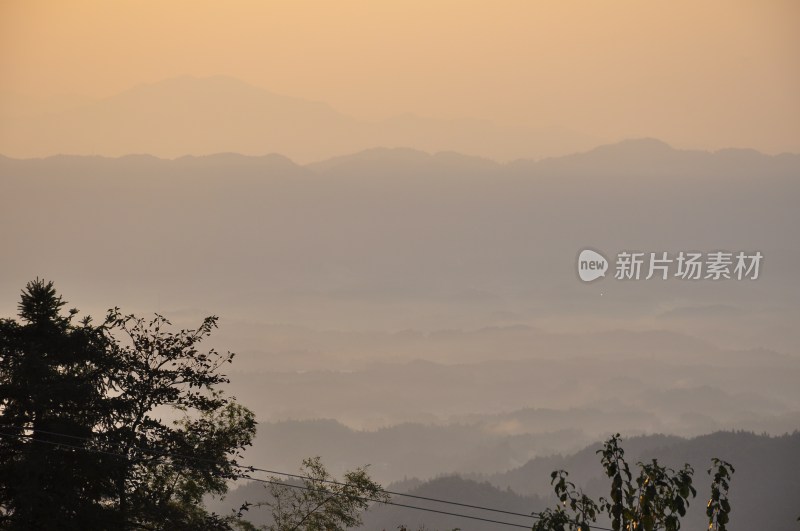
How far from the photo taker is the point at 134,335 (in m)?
33.3

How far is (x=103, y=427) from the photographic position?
29.8m

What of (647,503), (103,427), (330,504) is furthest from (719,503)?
(330,504)

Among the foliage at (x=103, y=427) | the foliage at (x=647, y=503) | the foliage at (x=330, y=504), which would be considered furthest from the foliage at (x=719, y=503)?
the foliage at (x=330, y=504)

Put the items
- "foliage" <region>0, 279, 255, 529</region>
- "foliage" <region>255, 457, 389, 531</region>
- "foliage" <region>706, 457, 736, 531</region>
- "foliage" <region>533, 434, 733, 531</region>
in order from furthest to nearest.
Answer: "foliage" <region>255, 457, 389, 531</region> → "foliage" <region>0, 279, 255, 529</region> → "foliage" <region>533, 434, 733, 531</region> → "foliage" <region>706, 457, 736, 531</region>

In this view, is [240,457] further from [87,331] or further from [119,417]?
[87,331]

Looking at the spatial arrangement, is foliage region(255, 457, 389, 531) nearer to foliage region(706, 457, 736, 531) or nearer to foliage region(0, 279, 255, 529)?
foliage region(0, 279, 255, 529)

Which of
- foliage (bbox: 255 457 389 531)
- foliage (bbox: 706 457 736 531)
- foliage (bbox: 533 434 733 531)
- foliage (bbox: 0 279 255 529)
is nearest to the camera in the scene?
foliage (bbox: 706 457 736 531)

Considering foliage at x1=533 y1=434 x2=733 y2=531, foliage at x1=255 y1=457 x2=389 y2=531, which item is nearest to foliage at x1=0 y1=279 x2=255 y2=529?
foliage at x1=255 y1=457 x2=389 y2=531

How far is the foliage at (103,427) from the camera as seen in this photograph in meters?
27.6

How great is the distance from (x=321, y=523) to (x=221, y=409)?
249 inches

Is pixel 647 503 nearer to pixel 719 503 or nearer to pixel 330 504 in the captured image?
pixel 719 503

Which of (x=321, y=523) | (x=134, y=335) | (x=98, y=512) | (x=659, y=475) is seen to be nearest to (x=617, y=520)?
(x=659, y=475)

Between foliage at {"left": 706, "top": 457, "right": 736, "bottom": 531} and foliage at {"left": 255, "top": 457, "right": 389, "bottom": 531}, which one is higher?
foliage at {"left": 255, "top": 457, "right": 389, "bottom": 531}

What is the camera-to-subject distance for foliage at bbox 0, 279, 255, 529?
27578 millimetres
